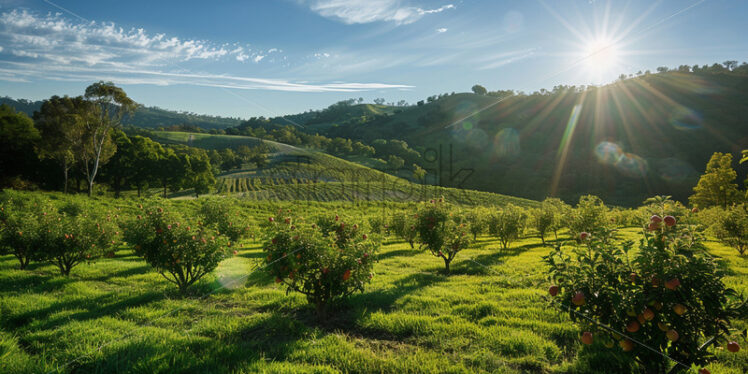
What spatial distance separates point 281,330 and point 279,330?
0.15 feet

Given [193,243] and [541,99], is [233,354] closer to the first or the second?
[193,243]

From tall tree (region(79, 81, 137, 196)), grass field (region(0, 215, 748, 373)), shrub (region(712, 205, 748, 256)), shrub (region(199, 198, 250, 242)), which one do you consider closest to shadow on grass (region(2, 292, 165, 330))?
grass field (region(0, 215, 748, 373))

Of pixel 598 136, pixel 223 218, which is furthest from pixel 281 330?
pixel 598 136

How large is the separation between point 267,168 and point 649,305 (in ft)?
318

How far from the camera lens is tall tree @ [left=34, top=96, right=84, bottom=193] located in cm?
3438

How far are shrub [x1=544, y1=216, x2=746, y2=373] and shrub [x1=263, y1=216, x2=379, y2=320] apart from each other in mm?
4230

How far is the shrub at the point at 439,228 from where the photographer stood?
12352mm

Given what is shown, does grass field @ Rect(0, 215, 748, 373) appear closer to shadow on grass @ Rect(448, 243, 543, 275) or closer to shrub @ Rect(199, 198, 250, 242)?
shadow on grass @ Rect(448, 243, 543, 275)

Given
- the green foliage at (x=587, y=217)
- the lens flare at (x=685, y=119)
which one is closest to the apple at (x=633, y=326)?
the green foliage at (x=587, y=217)

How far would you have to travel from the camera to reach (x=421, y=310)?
7.91m

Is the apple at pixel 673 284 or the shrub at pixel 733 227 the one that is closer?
the apple at pixel 673 284

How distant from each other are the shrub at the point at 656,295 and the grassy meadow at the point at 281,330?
3.52ft

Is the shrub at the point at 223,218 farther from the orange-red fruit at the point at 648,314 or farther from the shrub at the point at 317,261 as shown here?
the orange-red fruit at the point at 648,314

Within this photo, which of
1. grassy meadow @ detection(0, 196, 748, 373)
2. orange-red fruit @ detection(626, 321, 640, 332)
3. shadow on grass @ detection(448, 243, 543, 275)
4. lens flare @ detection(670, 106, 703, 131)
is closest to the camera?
orange-red fruit @ detection(626, 321, 640, 332)
